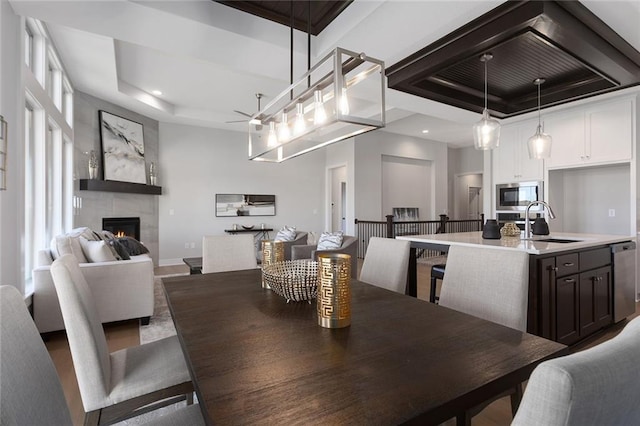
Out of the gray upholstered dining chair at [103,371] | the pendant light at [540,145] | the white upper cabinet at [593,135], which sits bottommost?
the gray upholstered dining chair at [103,371]

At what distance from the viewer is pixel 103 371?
3.97 ft

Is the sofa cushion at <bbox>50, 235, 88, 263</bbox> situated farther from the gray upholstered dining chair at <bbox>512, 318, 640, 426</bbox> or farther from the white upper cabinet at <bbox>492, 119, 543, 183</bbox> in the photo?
the white upper cabinet at <bbox>492, 119, 543, 183</bbox>

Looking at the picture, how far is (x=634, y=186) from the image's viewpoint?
3869 millimetres

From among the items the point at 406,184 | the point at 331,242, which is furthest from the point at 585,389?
the point at 406,184

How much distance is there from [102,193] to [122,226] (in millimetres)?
709

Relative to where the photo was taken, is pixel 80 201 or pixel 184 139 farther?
pixel 184 139

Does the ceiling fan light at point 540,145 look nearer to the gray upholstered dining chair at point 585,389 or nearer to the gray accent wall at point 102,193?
the gray upholstered dining chair at point 585,389

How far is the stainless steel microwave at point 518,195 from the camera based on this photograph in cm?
473

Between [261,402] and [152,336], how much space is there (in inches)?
108

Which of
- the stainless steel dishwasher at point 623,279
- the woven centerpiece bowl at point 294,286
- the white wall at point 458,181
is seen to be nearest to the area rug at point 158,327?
the woven centerpiece bowl at point 294,286

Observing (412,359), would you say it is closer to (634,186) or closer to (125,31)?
(125,31)

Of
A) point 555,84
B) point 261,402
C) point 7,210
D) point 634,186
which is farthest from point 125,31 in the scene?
point 634,186

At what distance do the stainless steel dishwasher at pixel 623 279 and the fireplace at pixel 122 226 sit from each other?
21.9 feet

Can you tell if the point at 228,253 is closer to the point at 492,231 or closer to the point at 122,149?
the point at 492,231
